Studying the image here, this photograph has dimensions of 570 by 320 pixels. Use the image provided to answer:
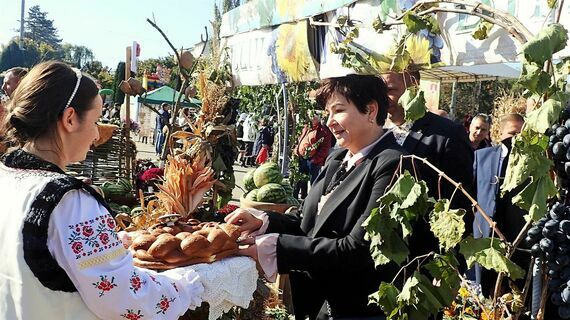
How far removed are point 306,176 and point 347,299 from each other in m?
6.80

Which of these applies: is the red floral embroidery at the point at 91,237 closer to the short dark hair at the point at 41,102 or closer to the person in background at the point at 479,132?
the short dark hair at the point at 41,102

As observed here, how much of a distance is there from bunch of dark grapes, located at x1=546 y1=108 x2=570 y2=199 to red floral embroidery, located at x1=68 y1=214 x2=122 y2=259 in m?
1.10

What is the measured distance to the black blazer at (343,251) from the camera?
1896 millimetres

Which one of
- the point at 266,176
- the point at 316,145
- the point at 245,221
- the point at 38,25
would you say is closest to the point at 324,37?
the point at 266,176

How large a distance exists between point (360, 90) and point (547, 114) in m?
0.98

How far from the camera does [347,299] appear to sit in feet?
6.56

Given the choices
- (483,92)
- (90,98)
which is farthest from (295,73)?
(483,92)

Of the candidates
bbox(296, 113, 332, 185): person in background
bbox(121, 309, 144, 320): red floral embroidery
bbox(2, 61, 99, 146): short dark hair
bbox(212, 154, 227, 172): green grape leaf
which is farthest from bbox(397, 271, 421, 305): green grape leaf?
bbox(296, 113, 332, 185): person in background

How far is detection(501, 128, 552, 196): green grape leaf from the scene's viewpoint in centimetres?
123

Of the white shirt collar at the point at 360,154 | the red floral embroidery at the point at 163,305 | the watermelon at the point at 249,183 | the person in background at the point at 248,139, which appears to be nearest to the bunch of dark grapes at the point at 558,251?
the white shirt collar at the point at 360,154

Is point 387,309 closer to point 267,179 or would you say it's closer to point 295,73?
point 295,73

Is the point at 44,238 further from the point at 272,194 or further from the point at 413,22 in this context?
the point at 272,194

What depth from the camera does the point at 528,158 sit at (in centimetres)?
123

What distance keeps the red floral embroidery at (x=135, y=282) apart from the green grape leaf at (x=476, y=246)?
844 mm
